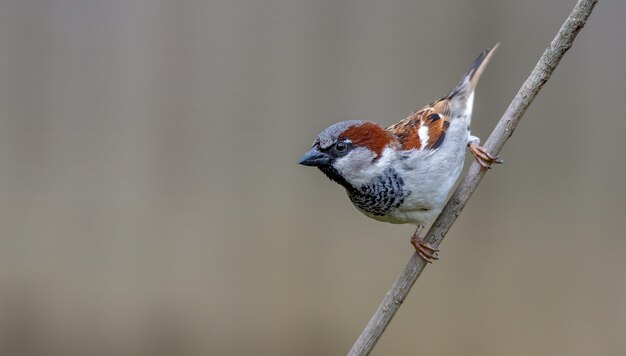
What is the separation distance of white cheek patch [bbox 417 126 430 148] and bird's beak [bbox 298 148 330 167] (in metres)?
0.44

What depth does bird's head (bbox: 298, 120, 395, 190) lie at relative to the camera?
2.28m

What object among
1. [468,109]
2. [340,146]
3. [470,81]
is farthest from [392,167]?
[470,81]

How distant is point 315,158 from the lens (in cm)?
225

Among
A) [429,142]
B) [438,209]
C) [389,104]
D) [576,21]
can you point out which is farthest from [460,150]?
[389,104]

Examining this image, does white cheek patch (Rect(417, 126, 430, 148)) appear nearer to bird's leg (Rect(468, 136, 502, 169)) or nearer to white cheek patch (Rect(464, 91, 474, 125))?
bird's leg (Rect(468, 136, 502, 169))

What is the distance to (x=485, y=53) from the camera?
3166 millimetres

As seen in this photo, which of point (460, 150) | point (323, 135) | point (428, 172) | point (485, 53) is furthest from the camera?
point (485, 53)

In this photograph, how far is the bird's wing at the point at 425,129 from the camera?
256 cm

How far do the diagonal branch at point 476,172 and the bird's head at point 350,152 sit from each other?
0.28 metres

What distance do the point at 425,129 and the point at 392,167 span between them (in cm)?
31

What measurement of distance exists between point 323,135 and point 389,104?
209cm

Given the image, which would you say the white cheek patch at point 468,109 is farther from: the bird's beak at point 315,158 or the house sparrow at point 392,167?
the bird's beak at point 315,158

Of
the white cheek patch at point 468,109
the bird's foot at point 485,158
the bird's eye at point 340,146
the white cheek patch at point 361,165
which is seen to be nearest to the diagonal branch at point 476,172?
the bird's foot at point 485,158

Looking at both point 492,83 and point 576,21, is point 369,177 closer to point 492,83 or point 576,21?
point 576,21
